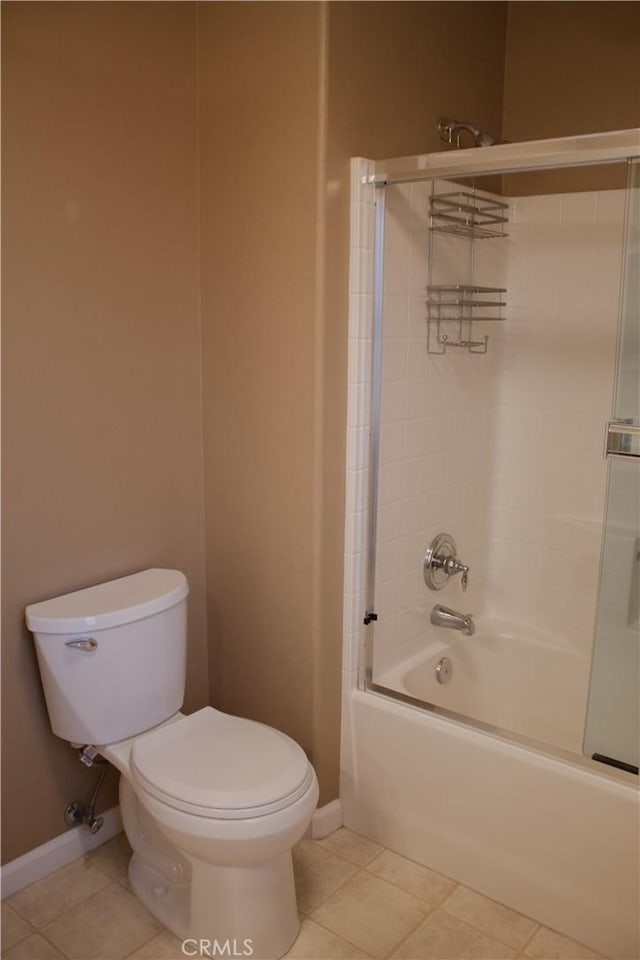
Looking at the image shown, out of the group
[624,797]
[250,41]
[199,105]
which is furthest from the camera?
[199,105]

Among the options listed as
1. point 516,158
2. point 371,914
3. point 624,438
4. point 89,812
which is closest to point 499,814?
point 371,914

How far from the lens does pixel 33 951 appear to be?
1.92m

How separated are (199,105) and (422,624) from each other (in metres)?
1.65

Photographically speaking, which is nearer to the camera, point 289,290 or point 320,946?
point 320,946

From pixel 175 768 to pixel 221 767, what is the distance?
0.34ft

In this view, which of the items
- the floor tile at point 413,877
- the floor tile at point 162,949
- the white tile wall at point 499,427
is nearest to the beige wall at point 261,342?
the white tile wall at point 499,427

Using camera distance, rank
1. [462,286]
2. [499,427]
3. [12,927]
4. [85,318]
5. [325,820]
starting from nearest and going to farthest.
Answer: [12,927] < [85,318] < [325,820] < [462,286] < [499,427]

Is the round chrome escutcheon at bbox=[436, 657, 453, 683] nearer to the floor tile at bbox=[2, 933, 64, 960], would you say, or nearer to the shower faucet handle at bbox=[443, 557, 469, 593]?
the shower faucet handle at bbox=[443, 557, 469, 593]

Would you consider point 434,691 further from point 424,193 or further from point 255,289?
point 424,193

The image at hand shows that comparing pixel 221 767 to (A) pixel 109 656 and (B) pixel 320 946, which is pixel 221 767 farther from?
(B) pixel 320 946

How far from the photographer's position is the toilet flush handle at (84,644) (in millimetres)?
1983

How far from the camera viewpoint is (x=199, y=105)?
2.30m

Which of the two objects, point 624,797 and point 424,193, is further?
point 424,193

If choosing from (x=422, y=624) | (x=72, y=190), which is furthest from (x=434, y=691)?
(x=72, y=190)
